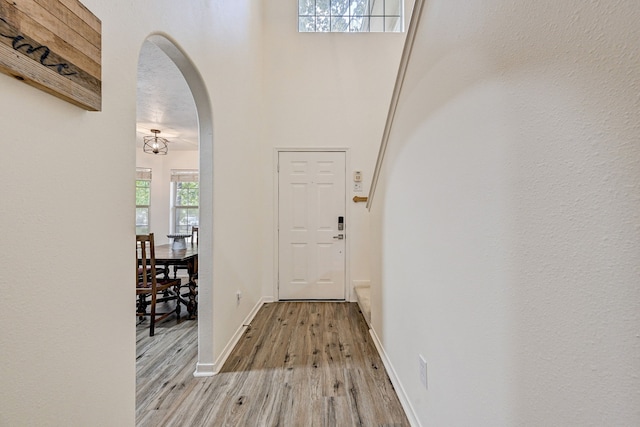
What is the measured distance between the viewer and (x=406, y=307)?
63.1 inches

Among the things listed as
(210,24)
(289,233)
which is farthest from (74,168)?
(289,233)

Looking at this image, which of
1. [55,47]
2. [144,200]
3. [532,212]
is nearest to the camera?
[532,212]

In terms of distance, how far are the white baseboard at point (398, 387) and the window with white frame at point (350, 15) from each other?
4.01 meters

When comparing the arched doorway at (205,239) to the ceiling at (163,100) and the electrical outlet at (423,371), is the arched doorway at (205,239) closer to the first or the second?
the ceiling at (163,100)

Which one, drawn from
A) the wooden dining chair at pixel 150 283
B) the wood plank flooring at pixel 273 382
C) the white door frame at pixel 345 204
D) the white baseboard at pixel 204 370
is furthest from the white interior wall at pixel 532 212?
the wooden dining chair at pixel 150 283

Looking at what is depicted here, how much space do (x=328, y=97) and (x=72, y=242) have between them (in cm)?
348

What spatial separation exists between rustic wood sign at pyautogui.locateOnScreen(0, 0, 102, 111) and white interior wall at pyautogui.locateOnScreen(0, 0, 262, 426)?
4 cm

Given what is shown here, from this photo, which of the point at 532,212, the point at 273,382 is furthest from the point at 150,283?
the point at 532,212

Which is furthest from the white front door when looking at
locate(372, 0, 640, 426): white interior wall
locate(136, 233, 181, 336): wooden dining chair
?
locate(372, 0, 640, 426): white interior wall

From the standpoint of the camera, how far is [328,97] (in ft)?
12.6

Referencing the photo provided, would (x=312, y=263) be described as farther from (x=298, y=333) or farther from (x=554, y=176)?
(x=554, y=176)

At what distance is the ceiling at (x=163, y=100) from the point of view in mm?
2742

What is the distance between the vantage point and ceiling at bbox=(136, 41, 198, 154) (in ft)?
9.00

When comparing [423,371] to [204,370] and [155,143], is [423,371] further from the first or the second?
[155,143]
